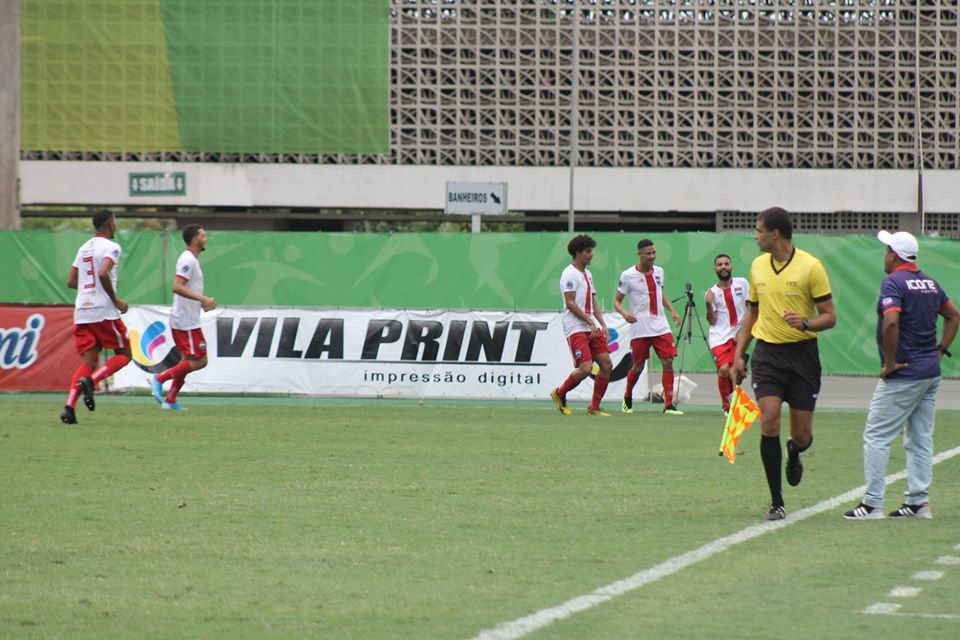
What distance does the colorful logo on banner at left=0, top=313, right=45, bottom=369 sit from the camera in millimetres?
20797

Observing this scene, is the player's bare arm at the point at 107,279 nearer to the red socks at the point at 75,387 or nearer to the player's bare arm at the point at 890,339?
the red socks at the point at 75,387

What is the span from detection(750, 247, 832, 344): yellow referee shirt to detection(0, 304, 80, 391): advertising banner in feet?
42.2

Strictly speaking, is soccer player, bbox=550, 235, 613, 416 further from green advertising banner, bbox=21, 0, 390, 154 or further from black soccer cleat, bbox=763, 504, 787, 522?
green advertising banner, bbox=21, 0, 390, 154

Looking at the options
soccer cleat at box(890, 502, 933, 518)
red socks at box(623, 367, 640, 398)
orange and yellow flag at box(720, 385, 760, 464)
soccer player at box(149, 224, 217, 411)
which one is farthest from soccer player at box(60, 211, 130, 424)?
soccer cleat at box(890, 502, 933, 518)

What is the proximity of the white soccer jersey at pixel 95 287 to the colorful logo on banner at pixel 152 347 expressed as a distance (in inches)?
158

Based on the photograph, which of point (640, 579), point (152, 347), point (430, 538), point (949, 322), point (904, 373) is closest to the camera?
point (640, 579)

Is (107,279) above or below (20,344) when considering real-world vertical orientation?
above

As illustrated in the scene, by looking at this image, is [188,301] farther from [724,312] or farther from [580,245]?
[724,312]

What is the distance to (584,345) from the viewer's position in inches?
701

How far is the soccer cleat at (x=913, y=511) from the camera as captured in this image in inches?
386

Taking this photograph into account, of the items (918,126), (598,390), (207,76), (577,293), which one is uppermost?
(207,76)

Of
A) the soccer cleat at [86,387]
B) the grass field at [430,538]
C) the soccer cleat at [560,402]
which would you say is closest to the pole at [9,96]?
the soccer cleat at [86,387]

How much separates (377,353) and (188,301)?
3506 mm

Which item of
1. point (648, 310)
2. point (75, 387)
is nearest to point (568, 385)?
point (648, 310)
